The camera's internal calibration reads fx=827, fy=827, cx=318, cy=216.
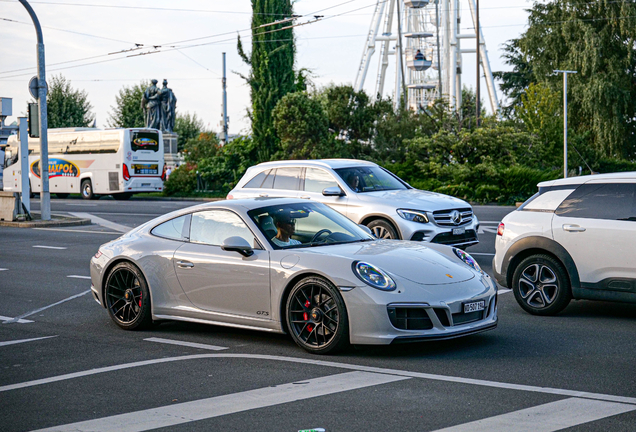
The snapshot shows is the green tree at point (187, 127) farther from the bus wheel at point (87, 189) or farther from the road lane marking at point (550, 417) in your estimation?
the road lane marking at point (550, 417)

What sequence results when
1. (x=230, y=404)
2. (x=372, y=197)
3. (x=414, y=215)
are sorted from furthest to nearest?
(x=372, y=197)
(x=414, y=215)
(x=230, y=404)

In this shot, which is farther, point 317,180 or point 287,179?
point 287,179

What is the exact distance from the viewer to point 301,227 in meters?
7.74

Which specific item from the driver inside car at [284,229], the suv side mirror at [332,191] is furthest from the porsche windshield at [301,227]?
the suv side mirror at [332,191]

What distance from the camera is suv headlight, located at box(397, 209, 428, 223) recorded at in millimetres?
13266

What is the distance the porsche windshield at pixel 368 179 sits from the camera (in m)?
14.4

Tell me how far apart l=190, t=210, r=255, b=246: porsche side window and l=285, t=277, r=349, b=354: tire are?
2.74 ft

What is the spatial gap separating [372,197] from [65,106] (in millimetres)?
69142

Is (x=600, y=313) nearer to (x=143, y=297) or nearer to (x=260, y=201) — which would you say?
(x=260, y=201)

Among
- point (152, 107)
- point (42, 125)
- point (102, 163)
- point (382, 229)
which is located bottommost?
point (382, 229)

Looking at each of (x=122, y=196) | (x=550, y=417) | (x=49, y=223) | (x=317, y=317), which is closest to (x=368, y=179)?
(x=317, y=317)

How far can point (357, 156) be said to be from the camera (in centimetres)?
3794

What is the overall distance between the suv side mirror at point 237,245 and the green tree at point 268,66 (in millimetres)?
32993

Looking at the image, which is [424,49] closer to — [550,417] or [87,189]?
[87,189]
